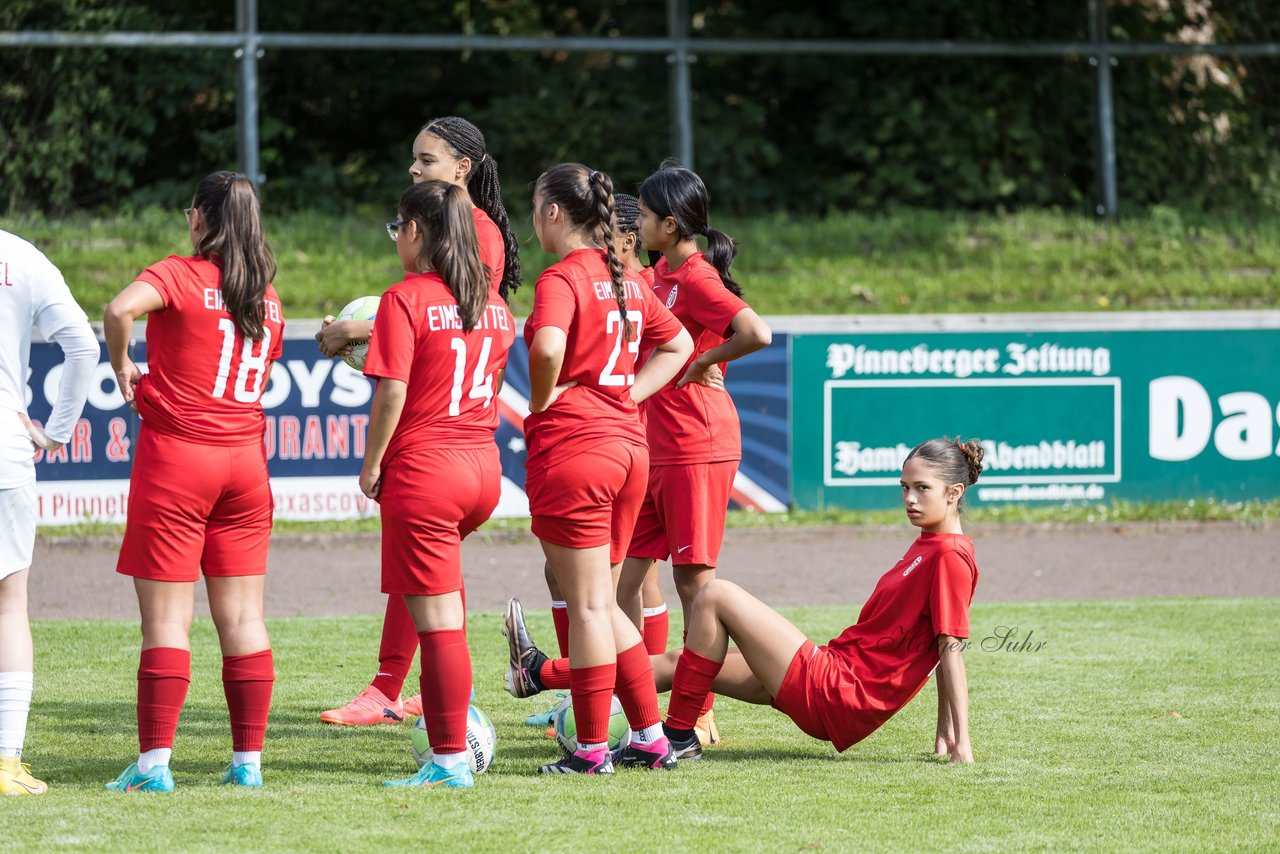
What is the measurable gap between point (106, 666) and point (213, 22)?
11453mm

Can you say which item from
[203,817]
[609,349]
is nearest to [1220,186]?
[609,349]

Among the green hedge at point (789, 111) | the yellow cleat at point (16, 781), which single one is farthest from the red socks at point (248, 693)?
the green hedge at point (789, 111)

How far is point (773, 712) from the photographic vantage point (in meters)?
6.32

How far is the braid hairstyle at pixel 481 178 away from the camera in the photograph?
5.61 meters

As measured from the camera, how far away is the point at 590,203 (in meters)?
4.89

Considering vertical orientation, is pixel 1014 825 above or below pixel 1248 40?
below

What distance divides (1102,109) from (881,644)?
1377cm

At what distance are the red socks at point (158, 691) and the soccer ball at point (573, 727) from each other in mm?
1287

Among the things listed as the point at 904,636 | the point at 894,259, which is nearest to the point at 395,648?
the point at 904,636

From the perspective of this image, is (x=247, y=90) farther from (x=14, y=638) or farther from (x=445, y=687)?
(x=445, y=687)

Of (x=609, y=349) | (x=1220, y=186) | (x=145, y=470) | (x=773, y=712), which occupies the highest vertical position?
(x=1220, y=186)

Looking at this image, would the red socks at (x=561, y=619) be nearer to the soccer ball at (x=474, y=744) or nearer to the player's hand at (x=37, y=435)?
the soccer ball at (x=474, y=744)

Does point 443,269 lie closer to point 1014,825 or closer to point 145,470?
point 145,470

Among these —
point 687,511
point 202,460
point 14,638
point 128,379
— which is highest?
point 128,379
